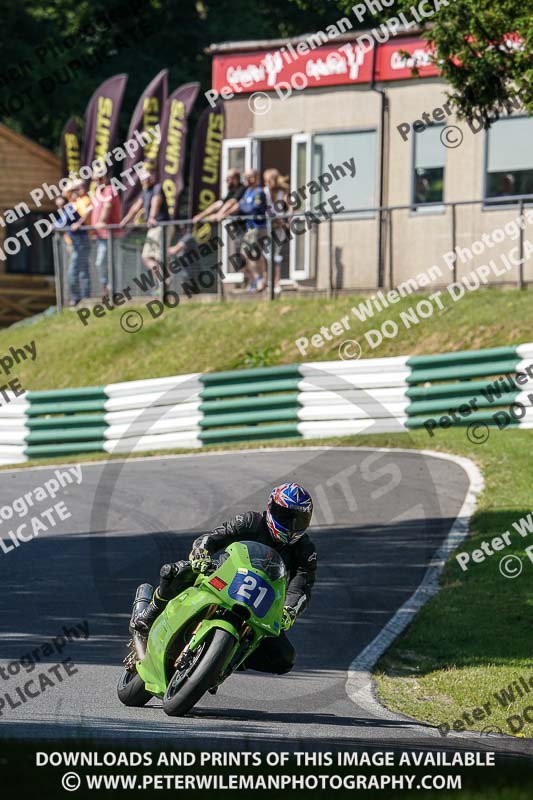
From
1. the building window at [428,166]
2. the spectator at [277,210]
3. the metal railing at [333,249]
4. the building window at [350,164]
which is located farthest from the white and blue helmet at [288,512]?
the building window at [350,164]

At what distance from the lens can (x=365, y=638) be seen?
10.3m

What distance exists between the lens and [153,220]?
23.0 meters

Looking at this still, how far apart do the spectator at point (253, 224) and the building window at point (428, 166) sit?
3.16 metres

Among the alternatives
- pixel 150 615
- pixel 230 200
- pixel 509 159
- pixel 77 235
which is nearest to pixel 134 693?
pixel 150 615

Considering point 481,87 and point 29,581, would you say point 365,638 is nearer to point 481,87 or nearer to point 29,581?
point 29,581

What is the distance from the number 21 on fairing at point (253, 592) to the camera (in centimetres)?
753

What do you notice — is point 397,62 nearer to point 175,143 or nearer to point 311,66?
point 311,66

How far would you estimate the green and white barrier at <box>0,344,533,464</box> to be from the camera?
56.9 ft

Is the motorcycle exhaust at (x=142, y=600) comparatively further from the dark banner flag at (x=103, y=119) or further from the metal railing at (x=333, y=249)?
the dark banner flag at (x=103, y=119)

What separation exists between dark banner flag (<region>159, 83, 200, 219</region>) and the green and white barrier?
23.9 feet

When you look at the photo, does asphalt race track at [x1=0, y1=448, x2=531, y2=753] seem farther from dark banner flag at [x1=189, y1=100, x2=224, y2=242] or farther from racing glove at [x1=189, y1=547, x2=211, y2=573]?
dark banner flag at [x1=189, y1=100, x2=224, y2=242]

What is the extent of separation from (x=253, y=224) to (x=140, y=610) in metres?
14.3

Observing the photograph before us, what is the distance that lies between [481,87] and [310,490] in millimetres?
5083

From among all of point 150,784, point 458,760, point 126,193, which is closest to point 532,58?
point 458,760
